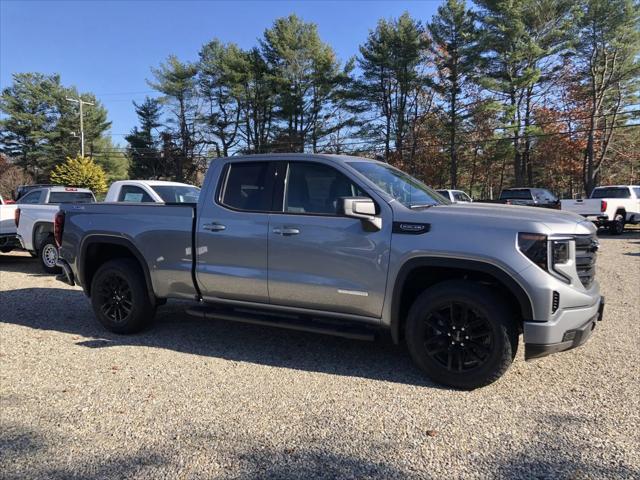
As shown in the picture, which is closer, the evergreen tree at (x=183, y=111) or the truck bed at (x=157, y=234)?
the truck bed at (x=157, y=234)

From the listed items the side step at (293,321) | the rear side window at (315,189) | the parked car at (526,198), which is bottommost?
the side step at (293,321)

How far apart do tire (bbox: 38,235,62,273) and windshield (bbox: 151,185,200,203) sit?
2564 mm

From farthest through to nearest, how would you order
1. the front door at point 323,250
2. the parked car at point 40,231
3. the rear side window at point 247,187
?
the parked car at point 40,231, the rear side window at point 247,187, the front door at point 323,250

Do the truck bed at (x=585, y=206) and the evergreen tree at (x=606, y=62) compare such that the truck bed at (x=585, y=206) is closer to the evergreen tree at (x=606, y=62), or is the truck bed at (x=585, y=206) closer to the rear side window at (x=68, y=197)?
the rear side window at (x=68, y=197)

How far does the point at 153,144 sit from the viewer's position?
52562 mm

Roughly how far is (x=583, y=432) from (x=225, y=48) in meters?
45.4

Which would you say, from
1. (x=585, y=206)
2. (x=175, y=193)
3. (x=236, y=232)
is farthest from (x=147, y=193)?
(x=585, y=206)

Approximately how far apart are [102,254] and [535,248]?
4733 mm

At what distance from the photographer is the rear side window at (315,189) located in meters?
4.34

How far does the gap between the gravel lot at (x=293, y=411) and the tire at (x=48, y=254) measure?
4.87 meters

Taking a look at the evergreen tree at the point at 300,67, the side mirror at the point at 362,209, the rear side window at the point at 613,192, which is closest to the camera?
the side mirror at the point at 362,209

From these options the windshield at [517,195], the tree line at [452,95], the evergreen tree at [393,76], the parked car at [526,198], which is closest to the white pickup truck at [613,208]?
the parked car at [526,198]

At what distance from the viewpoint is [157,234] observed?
509 cm

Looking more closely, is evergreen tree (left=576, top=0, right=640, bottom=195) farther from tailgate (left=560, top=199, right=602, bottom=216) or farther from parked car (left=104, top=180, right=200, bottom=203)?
parked car (left=104, top=180, right=200, bottom=203)
